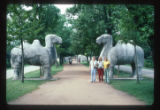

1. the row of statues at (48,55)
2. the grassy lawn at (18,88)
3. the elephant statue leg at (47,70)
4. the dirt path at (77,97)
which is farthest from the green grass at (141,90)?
the elephant statue leg at (47,70)

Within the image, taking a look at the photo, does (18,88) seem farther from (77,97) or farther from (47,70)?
(47,70)

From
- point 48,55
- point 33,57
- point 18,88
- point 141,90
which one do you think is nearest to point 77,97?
point 141,90

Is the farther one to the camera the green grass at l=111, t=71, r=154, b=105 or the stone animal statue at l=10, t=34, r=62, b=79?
the stone animal statue at l=10, t=34, r=62, b=79

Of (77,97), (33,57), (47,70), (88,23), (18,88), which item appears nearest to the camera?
(77,97)

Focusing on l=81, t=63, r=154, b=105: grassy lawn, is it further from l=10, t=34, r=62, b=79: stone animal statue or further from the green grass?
l=10, t=34, r=62, b=79: stone animal statue

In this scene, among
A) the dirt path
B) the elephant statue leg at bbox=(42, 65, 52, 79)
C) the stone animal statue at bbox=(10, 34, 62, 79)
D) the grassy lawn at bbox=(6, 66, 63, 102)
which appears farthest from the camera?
the elephant statue leg at bbox=(42, 65, 52, 79)

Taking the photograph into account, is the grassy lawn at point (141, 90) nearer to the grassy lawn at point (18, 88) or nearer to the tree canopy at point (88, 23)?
the tree canopy at point (88, 23)

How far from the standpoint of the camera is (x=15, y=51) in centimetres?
1413

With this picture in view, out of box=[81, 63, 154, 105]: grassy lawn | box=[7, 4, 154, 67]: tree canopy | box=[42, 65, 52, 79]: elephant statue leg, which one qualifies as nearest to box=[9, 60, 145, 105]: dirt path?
box=[81, 63, 154, 105]: grassy lawn

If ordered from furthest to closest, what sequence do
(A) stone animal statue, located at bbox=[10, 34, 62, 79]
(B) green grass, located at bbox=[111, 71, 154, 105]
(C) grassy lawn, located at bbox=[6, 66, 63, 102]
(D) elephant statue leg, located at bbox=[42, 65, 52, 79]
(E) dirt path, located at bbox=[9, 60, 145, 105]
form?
(D) elephant statue leg, located at bbox=[42, 65, 52, 79] < (A) stone animal statue, located at bbox=[10, 34, 62, 79] < (C) grassy lawn, located at bbox=[6, 66, 63, 102] < (B) green grass, located at bbox=[111, 71, 154, 105] < (E) dirt path, located at bbox=[9, 60, 145, 105]

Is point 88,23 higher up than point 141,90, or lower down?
higher up

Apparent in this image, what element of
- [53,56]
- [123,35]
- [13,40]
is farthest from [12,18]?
[123,35]

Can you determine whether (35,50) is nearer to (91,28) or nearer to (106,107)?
(91,28)
